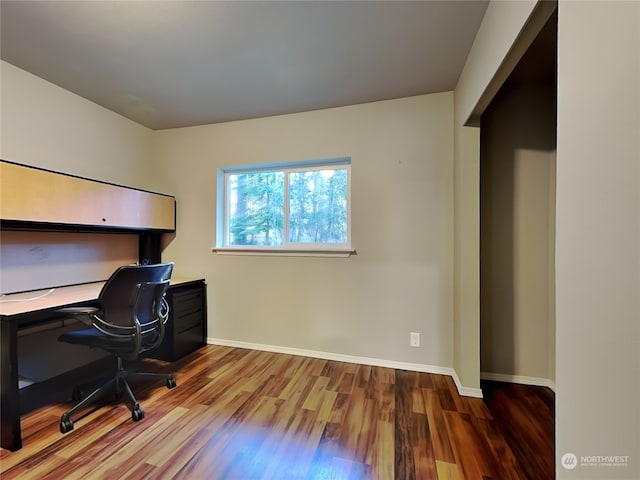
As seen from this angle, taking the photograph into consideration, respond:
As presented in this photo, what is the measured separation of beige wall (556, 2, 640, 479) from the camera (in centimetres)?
56

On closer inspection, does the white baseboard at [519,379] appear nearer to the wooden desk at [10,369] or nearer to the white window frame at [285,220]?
the white window frame at [285,220]

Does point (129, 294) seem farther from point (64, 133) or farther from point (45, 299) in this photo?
point (64, 133)

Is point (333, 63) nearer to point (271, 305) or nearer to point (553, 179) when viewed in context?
point (553, 179)

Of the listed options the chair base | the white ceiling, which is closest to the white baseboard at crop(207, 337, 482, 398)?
the chair base

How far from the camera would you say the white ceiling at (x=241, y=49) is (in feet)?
4.96

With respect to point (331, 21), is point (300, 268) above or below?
below

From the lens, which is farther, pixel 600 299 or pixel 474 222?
pixel 474 222

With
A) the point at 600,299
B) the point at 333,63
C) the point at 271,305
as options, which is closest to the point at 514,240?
the point at 600,299

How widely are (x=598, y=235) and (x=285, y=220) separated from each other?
243 centimetres

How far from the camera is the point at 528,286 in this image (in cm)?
217

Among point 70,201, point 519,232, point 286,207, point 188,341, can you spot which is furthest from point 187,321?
point 519,232

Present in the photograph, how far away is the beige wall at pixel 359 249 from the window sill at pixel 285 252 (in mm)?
52

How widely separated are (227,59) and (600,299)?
2.33 metres

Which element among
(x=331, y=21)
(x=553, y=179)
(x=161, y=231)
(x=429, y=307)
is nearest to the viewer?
(x=331, y=21)
